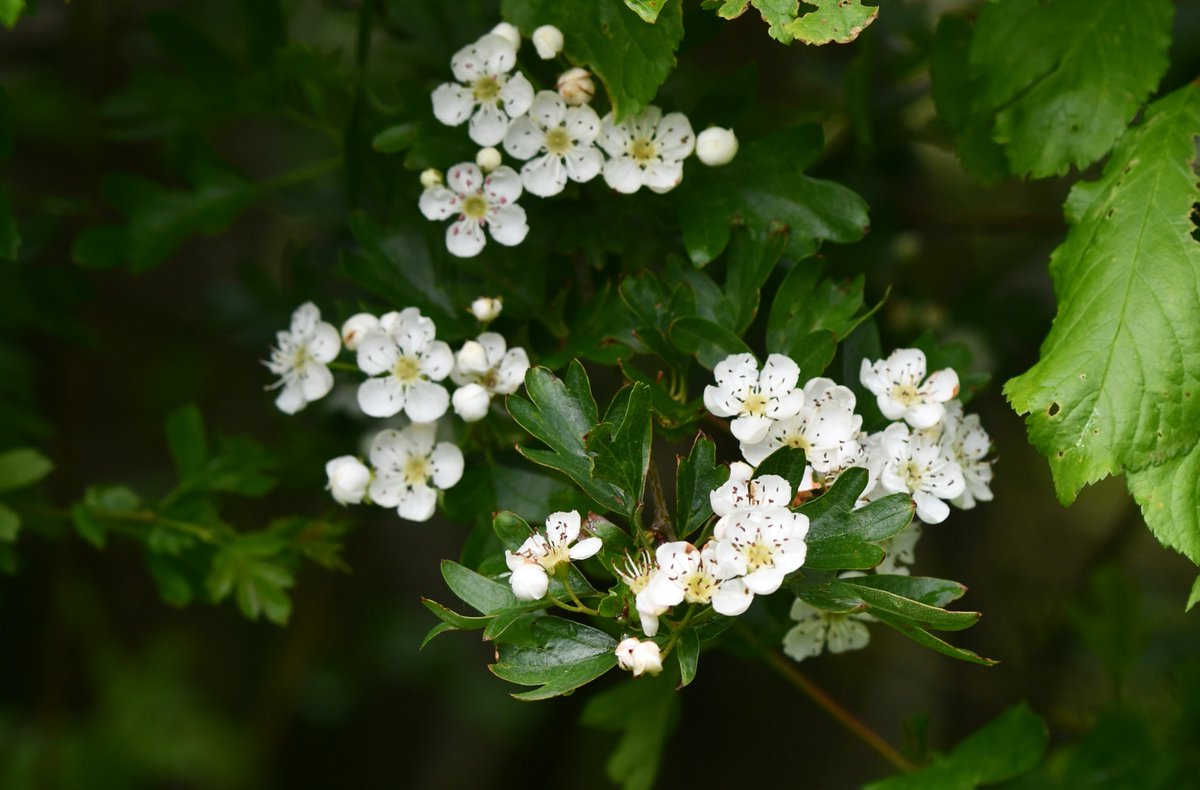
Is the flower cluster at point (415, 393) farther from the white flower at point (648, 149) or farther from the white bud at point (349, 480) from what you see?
the white flower at point (648, 149)

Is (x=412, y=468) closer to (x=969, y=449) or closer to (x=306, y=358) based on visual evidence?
(x=306, y=358)

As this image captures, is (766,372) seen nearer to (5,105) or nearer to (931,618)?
(931,618)

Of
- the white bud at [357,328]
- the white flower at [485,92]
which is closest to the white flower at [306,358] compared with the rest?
the white bud at [357,328]

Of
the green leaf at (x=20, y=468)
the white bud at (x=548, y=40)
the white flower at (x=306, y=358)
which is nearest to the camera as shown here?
the white bud at (x=548, y=40)

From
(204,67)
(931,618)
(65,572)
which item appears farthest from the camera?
(65,572)

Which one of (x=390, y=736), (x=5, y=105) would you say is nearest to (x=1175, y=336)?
(x=5, y=105)

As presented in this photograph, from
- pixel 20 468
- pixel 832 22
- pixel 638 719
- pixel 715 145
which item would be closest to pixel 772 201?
pixel 715 145
